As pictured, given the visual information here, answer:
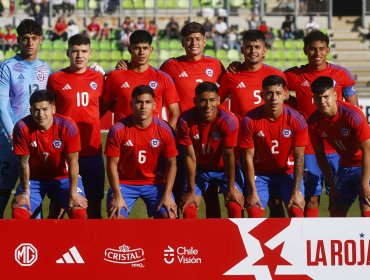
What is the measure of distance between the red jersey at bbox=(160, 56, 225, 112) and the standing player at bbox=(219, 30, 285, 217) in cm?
22

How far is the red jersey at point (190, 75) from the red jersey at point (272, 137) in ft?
3.66

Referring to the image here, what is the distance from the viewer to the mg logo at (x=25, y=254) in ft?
27.7

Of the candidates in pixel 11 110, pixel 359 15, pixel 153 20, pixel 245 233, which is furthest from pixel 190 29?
pixel 359 15

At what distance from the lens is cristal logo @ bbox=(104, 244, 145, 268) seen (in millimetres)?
8461

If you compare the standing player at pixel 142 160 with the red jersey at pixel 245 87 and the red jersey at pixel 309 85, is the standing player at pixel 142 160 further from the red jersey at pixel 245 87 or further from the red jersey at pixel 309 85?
the red jersey at pixel 309 85

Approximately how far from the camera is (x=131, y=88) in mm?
10625

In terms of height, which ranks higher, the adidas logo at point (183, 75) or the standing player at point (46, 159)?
the adidas logo at point (183, 75)

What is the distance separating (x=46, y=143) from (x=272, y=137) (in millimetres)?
2395

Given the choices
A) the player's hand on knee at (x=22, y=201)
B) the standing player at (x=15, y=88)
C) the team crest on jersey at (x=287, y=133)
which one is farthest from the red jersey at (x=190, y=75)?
the player's hand on knee at (x=22, y=201)

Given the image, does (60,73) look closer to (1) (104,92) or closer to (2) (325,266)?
(1) (104,92)

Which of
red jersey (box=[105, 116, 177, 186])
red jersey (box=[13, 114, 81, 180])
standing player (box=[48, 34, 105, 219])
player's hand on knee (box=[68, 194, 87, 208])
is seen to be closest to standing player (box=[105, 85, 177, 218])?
red jersey (box=[105, 116, 177, 186])

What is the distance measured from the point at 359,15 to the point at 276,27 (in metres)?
4.47

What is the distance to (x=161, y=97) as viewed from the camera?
424 inches

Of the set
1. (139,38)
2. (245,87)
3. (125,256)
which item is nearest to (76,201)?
(125,256)
